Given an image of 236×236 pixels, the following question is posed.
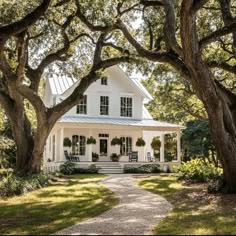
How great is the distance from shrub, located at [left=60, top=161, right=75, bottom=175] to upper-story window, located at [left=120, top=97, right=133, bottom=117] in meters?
7.55

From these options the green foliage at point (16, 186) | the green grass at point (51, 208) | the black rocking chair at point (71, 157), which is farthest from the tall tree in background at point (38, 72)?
the black rocking chair at point (71, 157)

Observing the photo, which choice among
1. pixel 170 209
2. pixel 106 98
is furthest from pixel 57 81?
pixel 170 209

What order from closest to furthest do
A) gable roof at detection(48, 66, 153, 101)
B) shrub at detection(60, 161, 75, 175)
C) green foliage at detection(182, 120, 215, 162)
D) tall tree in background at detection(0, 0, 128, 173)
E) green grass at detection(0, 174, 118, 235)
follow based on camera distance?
green grass at detection(0, 174, 118, 235) < tall tree in background at detection(0, 0, 128, 173) < shrub at detection(60, 161, 75, 175) < gable roof at detection(48, 66, 153, 101) < green foliage at detection(182, 120, 215, 162)

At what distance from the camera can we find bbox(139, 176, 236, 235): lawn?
27.8 ft

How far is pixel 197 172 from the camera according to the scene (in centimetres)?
1903

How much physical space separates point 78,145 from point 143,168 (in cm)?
572

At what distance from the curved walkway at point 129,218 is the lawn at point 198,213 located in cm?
31

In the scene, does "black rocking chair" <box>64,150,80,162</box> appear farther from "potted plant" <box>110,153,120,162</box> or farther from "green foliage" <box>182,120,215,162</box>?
"green foliage" <box>182,120,215,162</box>

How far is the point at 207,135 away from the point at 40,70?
20221mm

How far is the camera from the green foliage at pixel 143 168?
28.8 m

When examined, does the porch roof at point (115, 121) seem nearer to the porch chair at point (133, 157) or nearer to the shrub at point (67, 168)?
the porch chair at point (133, 157)

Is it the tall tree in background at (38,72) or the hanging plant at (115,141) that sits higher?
the tall tree in background at (38,72)

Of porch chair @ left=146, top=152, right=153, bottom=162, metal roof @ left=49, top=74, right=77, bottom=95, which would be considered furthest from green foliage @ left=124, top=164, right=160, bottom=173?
metal roof @ left=49, top=74, right=77, bottom=95

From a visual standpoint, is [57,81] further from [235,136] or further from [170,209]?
[170,209]
